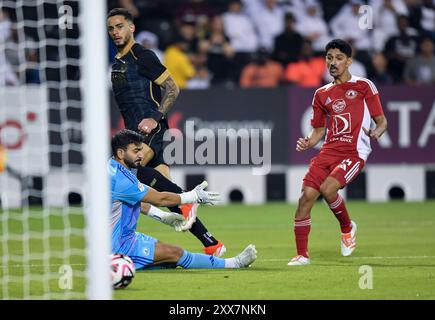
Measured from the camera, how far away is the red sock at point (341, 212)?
32.3ft

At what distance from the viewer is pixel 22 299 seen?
23.3 feet

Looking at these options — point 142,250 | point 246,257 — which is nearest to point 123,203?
point 142,250

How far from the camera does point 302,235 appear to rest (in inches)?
362

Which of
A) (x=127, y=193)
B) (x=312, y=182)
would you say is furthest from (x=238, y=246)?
(x=127, y=193)

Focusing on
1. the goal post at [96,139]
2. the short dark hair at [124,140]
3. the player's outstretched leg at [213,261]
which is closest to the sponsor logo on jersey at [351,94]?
the player's outstretched leg at [213,261]

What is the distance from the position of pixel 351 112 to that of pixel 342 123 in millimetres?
139

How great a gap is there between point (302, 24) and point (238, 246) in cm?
846

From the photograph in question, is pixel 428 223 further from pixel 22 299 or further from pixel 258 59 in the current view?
pixel 22 299

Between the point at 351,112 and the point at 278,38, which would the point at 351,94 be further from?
the point at 278,38

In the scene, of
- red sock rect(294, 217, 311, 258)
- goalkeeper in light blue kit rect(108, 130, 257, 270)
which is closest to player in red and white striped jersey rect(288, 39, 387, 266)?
red sock rect(294, 217, 311, 258)

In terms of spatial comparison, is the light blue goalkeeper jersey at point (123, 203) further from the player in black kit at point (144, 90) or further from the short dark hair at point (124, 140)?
the player in black kit at point (144, 90)

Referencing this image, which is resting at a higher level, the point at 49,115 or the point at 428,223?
the point at 49,115

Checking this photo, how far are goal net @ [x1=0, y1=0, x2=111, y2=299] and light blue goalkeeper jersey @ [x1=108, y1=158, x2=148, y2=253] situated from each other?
1.21ft

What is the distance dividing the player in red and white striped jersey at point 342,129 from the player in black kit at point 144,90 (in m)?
1.19
